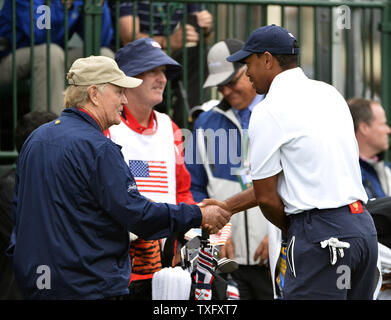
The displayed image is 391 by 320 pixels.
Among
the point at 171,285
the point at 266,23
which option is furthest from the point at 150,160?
the point at 266,23

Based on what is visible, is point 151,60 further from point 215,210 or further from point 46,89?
point 46,89

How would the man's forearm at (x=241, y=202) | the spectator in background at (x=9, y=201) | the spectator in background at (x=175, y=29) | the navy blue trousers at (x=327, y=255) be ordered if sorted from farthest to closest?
the spectator in background at (x=175, y=29)
the spectator in background at (x=9, y=201)
the man's forearm at (x=241, y=202)
the navy blue trousers at (x=327, y=255)

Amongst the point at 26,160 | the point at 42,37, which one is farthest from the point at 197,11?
the point at 26,160

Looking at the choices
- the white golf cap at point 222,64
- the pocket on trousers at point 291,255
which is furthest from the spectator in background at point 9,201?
the pocket on trousers at point 291,255

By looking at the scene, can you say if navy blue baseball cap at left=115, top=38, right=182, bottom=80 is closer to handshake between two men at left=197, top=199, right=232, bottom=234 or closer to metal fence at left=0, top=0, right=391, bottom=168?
handshake between two men at left=197, top=199, right=232, bottom=234

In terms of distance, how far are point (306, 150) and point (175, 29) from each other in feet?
11.8

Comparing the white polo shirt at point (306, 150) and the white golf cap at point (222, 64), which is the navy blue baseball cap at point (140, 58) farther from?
the white polo shirt at point (306, 150)

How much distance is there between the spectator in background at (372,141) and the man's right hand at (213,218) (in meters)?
2.21

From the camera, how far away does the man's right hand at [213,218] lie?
509 cm

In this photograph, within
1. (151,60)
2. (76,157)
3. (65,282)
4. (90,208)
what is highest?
(151,60)

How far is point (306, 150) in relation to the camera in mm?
4438

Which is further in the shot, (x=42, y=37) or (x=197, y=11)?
(x=197, y=11)

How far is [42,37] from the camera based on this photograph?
7.26 m

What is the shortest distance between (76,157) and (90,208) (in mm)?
282
